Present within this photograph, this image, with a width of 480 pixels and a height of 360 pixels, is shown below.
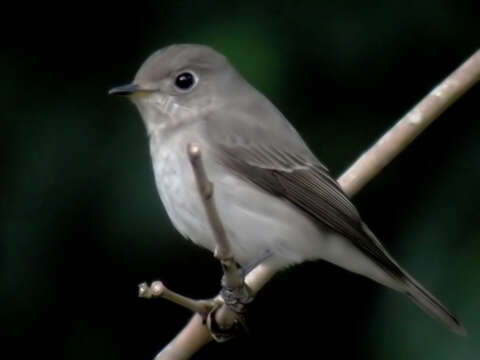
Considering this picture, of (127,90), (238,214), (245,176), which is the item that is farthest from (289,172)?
(127,90)

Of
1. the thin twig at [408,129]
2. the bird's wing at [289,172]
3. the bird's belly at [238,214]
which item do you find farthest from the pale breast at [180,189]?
the thin twig at [408,129]

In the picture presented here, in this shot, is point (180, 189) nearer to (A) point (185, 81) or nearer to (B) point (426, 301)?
(A) point (185, 81)

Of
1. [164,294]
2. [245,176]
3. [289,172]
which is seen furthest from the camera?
[289,172]

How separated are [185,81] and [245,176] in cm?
42

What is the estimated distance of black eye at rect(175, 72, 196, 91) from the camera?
3.35 metres

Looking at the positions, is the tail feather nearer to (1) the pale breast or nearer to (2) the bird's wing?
(2) the bird's wing

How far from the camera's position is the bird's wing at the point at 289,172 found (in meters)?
3.23

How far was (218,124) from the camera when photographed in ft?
11.0

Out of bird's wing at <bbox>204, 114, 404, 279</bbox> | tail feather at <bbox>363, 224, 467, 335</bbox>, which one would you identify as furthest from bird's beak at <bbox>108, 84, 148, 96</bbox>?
tail feather at <bbox>363, 224, 467, 335</bbox>

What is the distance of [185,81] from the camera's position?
339 centimetres

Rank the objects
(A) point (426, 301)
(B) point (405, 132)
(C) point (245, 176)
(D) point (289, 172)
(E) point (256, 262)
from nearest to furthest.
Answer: (B) point (405, 132), (E) point (256, 262), (A) point (426, 301), (C) point (245, 176), (D) point (289, 172)

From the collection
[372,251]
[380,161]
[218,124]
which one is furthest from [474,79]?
[218,124]

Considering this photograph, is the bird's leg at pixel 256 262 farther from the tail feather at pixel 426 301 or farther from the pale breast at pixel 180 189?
the tail feather at pixel 426 301

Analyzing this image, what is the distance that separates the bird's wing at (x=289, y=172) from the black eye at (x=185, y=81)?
143 mm
